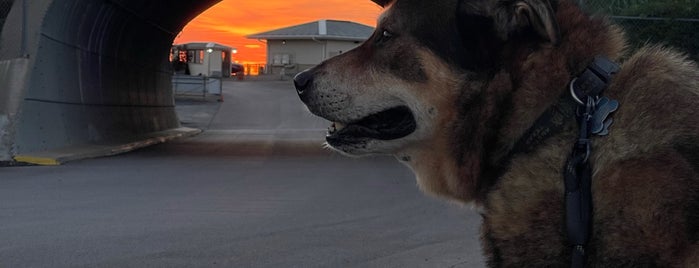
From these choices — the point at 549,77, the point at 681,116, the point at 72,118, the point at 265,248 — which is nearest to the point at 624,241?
the point at 681,116

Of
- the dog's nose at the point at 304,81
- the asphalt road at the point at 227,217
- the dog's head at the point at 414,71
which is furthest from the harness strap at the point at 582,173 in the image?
the dog's nose at the point at 304,81

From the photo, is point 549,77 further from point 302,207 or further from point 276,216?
point 302,207

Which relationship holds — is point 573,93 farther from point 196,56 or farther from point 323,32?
point 196,56

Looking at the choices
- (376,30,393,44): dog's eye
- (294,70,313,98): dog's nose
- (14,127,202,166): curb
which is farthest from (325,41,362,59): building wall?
(376,30,393,44): dog's eye

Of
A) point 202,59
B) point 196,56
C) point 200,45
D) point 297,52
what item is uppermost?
point 200,45

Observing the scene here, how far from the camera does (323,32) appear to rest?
62.9 meters

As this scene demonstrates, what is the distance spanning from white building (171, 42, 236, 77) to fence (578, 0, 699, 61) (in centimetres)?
5133

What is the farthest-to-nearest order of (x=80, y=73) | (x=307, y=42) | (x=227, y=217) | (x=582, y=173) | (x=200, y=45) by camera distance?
(x=200, y=45) → (x=307, y=42) → (x=80, y=73) → (x=227, y=217) → (x=582, y=173)

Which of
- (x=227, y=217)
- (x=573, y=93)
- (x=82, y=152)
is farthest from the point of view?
(x=82, y=152)

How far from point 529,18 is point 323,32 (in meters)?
61.1

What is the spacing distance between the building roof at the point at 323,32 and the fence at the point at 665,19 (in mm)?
46036

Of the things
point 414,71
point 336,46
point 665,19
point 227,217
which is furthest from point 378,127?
point 336,46

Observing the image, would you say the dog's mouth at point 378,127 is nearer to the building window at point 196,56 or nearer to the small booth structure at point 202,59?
the small booth structure at point 202,59

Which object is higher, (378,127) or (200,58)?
(378,127)
